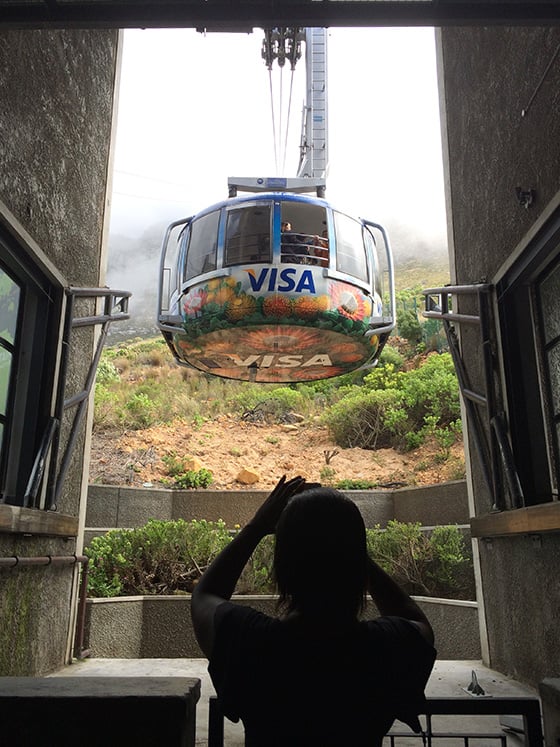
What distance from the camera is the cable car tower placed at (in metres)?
5.59

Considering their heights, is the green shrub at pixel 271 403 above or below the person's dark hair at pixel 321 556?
above

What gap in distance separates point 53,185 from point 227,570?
395cm

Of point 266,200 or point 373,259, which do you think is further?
point 373,259

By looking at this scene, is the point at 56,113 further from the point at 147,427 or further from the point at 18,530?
the point at 147,427

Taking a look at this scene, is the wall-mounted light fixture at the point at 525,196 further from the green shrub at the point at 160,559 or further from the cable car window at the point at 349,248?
the green shrub at the point at 160,559

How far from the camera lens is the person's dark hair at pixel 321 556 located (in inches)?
41.4

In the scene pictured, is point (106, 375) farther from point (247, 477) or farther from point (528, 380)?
point (528, 380)

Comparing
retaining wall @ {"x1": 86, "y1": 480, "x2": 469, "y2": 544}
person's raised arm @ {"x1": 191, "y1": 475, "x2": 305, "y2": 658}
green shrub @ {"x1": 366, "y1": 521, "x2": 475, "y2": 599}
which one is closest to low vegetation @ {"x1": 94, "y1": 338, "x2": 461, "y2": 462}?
retaining wall @ {"x1": 86, "y1": 480, "x2": 469, "y2": 544}

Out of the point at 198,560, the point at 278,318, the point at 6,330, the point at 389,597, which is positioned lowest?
the point at 198,560

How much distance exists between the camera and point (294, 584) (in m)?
1.07

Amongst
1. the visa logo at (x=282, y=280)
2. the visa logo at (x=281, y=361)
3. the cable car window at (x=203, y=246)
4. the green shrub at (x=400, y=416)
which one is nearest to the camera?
the visa logo at (x=282, y=280)

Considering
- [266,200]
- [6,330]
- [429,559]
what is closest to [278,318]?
[266,200]

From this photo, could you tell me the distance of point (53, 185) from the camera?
439cm

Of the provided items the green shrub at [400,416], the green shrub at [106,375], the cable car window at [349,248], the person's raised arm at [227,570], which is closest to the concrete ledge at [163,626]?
the cable car window at [349,248]
